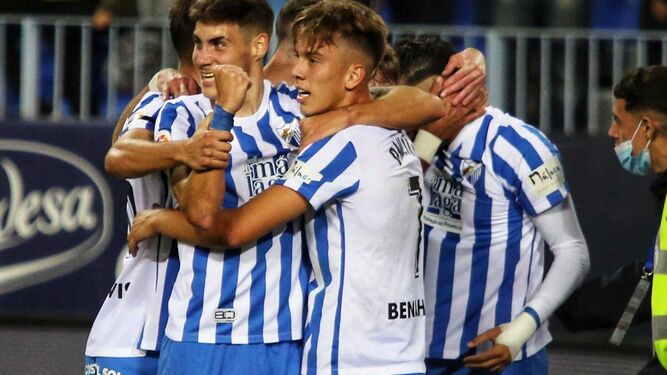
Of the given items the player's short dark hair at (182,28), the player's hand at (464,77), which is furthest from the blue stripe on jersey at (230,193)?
the player's hand at (464,77)

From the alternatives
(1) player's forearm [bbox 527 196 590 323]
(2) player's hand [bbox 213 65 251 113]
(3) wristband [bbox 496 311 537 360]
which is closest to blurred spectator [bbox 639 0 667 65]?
(1) player's forearm [bbox 527 196 590 323]

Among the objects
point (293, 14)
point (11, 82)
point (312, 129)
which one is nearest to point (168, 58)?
point (11, 82)

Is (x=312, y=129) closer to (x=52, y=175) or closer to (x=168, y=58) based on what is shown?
(x=52, y=175)

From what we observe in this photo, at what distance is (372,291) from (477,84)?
42.6 inches

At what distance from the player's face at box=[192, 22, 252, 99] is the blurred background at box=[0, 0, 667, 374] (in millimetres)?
3719

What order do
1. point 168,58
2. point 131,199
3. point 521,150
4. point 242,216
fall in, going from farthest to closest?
point 168,58 < point 521,150 < point 131,199 < point 242,216


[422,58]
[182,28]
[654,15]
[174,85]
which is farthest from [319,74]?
[654,15]

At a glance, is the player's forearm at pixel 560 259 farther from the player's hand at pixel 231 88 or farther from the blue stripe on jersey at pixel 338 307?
the player's hand at pixel 231 88

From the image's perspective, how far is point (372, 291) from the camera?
4.01m

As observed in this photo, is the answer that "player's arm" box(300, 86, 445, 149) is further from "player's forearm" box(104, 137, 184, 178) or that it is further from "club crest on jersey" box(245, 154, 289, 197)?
"player's forearm" box(104, 137, 184, 178)

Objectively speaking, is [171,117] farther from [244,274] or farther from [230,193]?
[244,274]

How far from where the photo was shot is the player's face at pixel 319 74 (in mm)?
4082

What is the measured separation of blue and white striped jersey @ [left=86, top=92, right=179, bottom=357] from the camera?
4.33 metres

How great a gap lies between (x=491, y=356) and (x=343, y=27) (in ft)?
3.99
